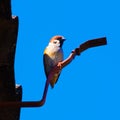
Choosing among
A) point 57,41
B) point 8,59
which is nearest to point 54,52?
point 57,41

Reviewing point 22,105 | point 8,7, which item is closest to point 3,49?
point 8,7

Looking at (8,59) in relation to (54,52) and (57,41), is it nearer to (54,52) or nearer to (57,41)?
(54,52)

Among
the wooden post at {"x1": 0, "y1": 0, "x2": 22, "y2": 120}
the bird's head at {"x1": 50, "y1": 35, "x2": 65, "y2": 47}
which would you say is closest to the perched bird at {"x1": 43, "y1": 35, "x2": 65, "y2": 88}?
the bird's head at {"x1": 50, "y1": 35, "x2": 65, "y2": 47}

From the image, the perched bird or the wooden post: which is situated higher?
the perched bird

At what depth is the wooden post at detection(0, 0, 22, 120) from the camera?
3.77 meters

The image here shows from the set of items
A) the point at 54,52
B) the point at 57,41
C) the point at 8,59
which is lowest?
the point at 8,59

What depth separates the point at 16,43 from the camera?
397cm

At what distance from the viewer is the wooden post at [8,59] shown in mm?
3774

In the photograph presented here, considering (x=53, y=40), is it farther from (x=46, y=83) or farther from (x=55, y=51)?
(x=46, y=83)

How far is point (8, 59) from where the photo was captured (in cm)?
405

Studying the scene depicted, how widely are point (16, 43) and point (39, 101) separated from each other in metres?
0.70

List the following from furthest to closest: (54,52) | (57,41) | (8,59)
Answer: (57,41)
(54,52)
(8,59)

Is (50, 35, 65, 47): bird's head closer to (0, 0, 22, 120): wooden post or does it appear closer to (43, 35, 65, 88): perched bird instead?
(43, 35, 65, 88): perched bird

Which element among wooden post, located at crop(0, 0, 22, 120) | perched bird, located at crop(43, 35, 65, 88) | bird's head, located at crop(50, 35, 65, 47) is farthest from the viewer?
bird's head, located at crop(50, 35, 65, 47)
